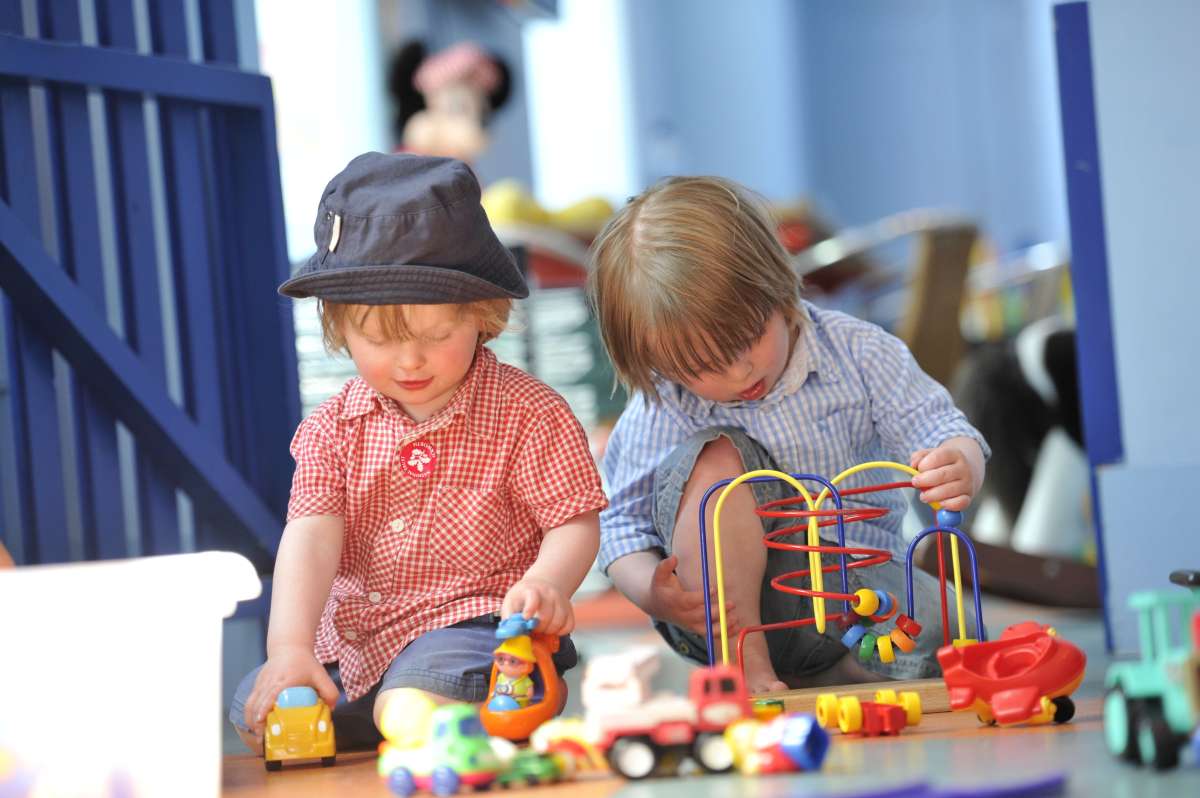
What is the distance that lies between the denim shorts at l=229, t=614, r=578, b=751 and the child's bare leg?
17 cm

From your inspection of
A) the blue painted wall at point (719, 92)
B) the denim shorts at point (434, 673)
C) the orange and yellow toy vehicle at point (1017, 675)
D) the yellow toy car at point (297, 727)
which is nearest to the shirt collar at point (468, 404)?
the denim shorts at point (434, 673)

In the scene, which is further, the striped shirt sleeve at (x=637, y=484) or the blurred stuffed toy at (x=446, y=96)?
the blurred stuffed toy at (x=446, y=96)

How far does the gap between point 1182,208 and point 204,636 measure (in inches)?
60.8

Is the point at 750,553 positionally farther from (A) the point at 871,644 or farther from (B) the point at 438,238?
(B) the point at 438,238

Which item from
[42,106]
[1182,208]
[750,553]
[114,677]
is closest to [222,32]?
[42,106]

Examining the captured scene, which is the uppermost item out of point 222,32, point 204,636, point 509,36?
point 509,36

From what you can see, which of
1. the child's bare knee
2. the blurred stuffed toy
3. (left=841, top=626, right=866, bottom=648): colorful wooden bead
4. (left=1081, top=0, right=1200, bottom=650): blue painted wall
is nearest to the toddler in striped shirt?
the child's bare knee

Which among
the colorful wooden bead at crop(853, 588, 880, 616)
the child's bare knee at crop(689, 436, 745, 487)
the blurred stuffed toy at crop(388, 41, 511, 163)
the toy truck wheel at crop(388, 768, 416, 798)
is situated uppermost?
the blurred stuffed toy at crop(388, 41, 511, 163)

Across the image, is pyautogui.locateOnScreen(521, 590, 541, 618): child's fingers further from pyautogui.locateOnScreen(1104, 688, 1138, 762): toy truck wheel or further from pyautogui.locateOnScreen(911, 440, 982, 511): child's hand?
pyautogui.locateOnScreen(1104, 688, 1138, 762): toy truck wheel

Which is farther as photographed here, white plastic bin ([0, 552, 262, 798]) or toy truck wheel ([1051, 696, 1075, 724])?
toy truck wheel ([1051, 696, 1075, 724])

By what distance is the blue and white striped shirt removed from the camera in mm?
1682

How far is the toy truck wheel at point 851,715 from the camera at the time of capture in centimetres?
133

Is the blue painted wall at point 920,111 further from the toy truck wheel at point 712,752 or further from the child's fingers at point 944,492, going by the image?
the toy truck wheel at point 712,752

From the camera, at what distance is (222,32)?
2.06m
